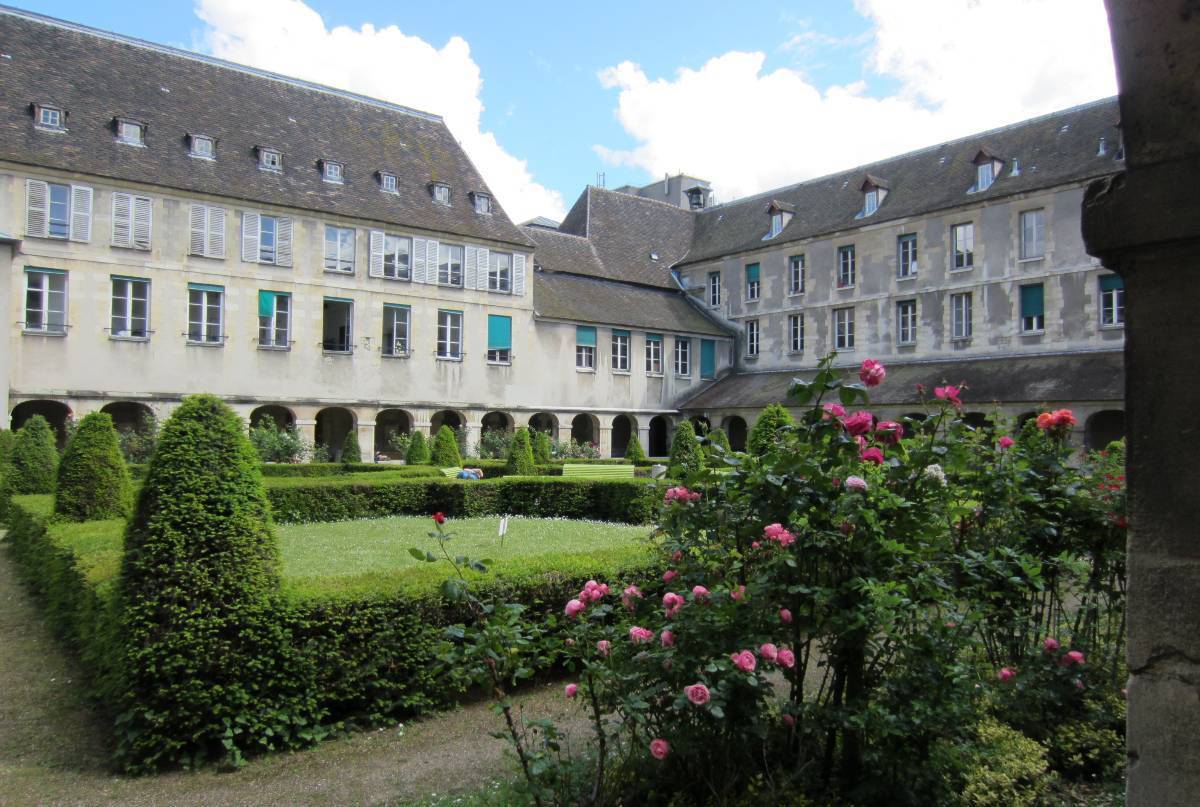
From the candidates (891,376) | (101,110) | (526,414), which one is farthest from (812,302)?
(101,110)

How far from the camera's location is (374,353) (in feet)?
85.7

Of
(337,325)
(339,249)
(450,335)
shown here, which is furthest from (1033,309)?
(337,325)

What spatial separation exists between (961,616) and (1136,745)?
163 cm

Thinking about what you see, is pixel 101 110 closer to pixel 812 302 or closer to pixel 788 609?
pixel 812 302

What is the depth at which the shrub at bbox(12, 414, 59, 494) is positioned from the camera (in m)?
14.3

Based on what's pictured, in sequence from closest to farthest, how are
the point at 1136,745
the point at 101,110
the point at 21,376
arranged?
1. the point at 1136,745
2. the point at 21,376
3. the point at 101,110

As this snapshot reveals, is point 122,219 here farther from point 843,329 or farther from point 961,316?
point 961,316

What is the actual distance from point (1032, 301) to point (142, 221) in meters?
26.7

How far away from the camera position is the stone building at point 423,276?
71.9ft

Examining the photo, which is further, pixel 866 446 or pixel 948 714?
pixel 866 446

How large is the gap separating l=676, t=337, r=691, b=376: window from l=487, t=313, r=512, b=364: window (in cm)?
774

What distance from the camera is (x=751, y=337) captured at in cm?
3422

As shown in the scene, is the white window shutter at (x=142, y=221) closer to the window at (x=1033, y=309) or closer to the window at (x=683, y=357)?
the window at (x=683, y=357)

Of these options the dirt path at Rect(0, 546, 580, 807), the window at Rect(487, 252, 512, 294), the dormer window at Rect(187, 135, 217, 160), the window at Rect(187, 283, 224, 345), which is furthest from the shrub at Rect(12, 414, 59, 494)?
the window at Rect(487, 252, 512, 294)
